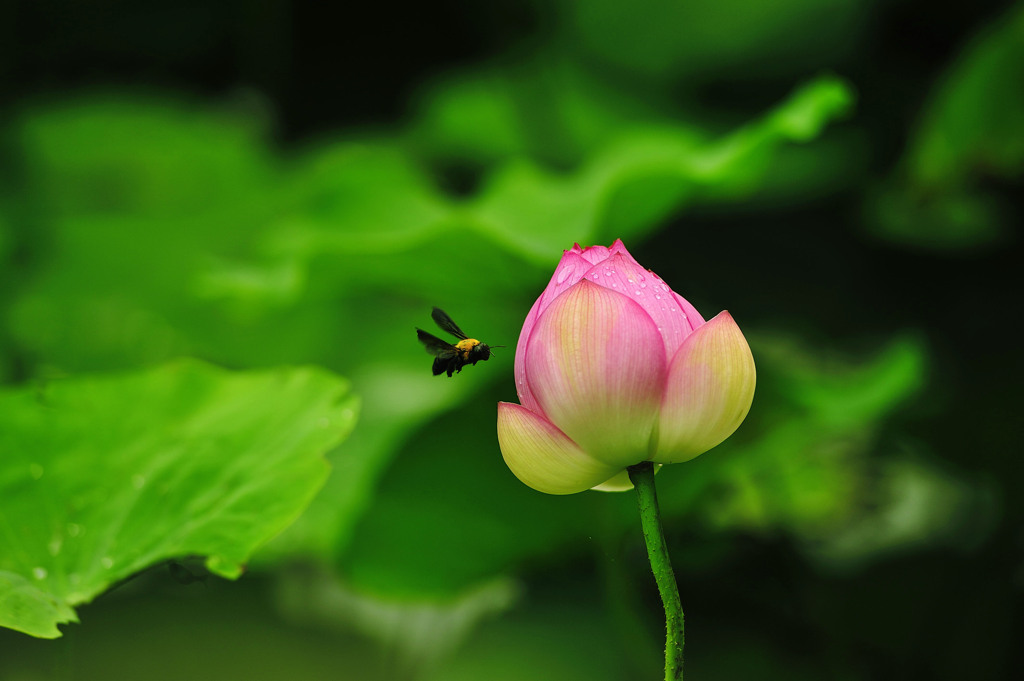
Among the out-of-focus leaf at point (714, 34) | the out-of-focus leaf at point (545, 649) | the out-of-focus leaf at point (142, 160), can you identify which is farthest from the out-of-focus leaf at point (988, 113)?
the out-of-focus leaf at point (142, 160)

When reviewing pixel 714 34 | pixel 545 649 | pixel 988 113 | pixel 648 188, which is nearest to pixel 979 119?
pixel 988 113

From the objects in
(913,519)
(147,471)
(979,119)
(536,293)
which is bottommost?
(147,471)

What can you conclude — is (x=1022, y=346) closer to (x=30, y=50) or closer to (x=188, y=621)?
(x=188, y=621)

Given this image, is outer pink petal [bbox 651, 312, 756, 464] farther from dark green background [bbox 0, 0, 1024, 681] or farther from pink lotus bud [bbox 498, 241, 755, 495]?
dark green background [bbox 0, 0, 1024, 681]

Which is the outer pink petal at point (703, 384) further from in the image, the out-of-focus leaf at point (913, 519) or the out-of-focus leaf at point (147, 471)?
the out-of-focus leaf at point (913, 519)

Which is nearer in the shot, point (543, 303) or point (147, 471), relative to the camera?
point (543, 303)

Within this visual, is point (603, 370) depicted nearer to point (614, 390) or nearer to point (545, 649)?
point (614, 390)
